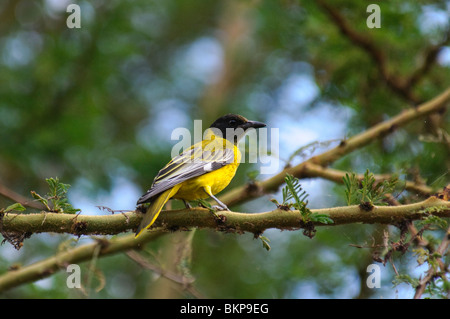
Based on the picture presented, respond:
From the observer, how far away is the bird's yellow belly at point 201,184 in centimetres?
399

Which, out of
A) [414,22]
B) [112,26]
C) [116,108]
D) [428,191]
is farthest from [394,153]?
[116,108]

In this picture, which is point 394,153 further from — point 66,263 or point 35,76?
point 35,76

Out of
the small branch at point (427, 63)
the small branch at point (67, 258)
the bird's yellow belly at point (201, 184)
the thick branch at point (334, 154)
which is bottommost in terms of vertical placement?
the small branch at point (67, 258)

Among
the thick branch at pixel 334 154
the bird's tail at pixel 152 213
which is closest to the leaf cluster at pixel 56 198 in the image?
the bird's tail at pixel 152 213

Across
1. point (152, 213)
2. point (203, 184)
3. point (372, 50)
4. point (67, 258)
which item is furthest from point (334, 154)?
point (67, 258)

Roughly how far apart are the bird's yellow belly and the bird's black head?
914mm

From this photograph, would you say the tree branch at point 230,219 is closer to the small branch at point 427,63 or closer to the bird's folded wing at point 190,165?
the bird's folded wing at point 190,165

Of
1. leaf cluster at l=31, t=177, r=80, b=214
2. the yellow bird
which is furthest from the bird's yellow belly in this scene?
leaf cluster at l=31, t=177, r=80, b=214

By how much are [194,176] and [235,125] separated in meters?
1.54

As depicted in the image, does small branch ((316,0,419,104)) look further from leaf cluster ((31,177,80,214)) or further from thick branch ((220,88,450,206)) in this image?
leaf cluster ((31,177,80,214))

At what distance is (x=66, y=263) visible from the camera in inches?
175

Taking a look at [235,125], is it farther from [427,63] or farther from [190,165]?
[427,63]

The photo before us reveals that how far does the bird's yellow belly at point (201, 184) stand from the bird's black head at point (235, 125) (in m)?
0.91

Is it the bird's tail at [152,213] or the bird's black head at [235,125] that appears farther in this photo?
the bird's black head at [235,125]
